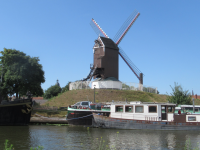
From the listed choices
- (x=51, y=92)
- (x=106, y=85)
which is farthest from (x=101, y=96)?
(x=51, y=92)

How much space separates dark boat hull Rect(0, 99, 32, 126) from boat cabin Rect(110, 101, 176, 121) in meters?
12.9

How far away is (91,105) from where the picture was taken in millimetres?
31672

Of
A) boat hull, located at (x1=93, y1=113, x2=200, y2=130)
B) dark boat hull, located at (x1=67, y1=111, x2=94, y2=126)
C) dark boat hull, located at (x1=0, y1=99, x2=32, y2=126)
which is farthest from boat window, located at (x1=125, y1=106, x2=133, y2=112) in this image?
dark boat hull, located at (x1=0, y1=99, x2=32, y2=126)

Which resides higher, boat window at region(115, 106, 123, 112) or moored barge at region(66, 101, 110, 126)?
boat window at region(115, 106, 123, 112)

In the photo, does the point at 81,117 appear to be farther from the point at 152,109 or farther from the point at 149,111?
the point at 152,109

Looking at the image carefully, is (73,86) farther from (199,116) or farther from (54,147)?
(54,147)

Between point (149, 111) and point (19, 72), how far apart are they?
1009 inches

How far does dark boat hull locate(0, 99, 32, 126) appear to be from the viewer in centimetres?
2931

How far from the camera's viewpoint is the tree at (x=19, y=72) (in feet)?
134

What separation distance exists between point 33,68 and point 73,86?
16.9 m

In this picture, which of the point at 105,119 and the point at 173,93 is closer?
the point at 105,119

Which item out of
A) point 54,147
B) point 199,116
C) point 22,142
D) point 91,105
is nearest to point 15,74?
point 91,105

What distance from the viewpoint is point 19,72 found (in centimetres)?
4094

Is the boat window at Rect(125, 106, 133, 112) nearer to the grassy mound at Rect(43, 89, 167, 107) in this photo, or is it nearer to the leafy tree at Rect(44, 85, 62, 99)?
the grassy mound at Rect(43, 89, 167, 107)
